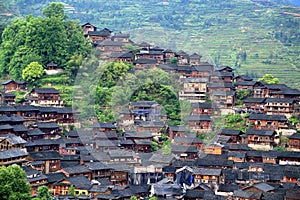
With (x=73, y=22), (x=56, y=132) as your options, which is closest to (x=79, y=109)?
(x=56, y=132)

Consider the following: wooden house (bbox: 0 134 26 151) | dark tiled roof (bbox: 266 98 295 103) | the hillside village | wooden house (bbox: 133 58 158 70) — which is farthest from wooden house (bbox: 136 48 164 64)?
wooden house (bbox: 0 134 26 151)

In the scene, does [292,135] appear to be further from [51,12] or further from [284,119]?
[51,12]

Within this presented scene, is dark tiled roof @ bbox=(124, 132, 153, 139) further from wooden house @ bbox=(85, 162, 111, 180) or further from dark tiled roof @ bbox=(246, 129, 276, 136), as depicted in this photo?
dark tiled roof @ bbox=(246, 129, 276, 136)

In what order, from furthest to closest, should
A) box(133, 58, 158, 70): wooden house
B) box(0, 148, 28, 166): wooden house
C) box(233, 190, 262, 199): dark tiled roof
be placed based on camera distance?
box(133, 58, 158, 70): wooden house → box(0, 148, 28, 166): wooden house → box(233, 190, 262, 199): dark tiled roof

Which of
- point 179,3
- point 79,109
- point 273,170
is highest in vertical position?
point 179,3

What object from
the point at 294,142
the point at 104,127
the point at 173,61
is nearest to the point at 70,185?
the point at 104,127

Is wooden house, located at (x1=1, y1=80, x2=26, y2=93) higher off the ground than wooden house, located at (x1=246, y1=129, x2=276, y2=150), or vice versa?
wooden house, located at (x1=1, y1=80, x2=26, y2=93)

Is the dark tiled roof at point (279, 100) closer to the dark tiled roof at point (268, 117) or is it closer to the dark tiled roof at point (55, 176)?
the dark tiled roof at point (268, 117)
